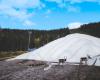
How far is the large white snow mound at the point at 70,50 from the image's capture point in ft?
12.0

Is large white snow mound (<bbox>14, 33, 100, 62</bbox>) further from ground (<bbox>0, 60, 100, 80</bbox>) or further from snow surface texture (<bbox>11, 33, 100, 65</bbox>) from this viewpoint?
ground (<bbox>0, 60, 100, 80</bbox>)

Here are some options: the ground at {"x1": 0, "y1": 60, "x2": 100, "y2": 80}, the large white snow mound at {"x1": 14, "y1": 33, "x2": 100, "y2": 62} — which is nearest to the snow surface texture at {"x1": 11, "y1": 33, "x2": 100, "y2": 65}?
the large white snow mound at {"x1": 14, "y1": 33, "x2": 100, "y2": 62}

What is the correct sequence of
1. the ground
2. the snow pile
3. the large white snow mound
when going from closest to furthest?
the ground, the large white snow mound, the snow pile

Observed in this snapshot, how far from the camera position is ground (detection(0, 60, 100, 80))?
3.47m

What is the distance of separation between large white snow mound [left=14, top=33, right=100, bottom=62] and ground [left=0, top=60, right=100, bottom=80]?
4.5 inches

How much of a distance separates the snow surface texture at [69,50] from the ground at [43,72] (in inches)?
4.4

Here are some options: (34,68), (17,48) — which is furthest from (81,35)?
(17,48)

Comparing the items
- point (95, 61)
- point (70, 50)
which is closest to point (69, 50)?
point (70, 50)

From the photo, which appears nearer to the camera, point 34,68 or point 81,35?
point 34,68

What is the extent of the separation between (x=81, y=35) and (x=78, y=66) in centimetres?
67

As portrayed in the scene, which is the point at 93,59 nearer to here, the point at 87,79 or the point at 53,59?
the point at 87,79

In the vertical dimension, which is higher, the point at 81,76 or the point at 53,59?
the point at 53,59

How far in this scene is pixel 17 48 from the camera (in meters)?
154

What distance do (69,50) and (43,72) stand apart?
49 cm
